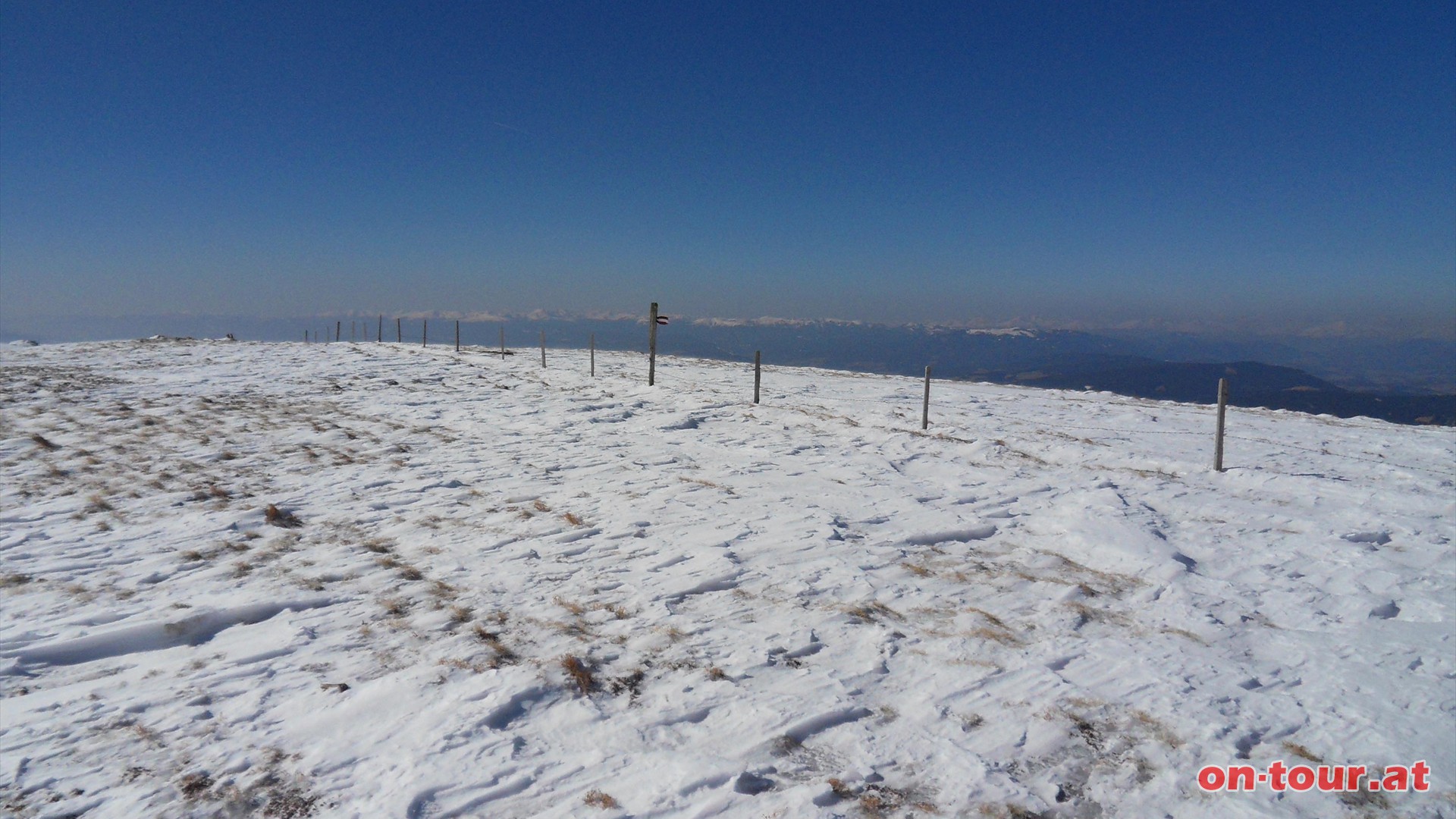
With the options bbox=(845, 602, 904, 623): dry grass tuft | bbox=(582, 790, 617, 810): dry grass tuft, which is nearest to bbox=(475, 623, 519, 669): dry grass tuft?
bbox=(582, 790, 617, 810): dry grass tuft

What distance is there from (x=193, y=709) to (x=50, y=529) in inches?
224

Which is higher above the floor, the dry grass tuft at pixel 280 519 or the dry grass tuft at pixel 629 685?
the dry grass tuft at pixel 280 519

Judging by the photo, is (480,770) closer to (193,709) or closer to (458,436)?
(193,709)

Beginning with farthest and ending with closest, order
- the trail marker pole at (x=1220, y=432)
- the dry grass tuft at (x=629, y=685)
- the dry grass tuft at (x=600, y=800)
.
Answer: the trail marker pole at (x=1220, y=432) < the dry grass tuft at (x=629, y=685) < the dry grass tuft at (x=600, y=800)

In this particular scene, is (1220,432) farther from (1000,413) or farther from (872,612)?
(872,612)

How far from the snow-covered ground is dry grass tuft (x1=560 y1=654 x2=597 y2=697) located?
0.05 metres

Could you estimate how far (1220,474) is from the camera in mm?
11547

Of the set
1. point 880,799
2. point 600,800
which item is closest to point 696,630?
point 600,800

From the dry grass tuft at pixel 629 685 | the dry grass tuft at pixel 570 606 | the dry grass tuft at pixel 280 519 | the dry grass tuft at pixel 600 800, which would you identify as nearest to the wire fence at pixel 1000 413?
the dry grass tuft at pixel 570 606

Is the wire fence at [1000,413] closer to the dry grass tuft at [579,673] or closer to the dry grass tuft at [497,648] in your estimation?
the dry grass tuft at [579,673]

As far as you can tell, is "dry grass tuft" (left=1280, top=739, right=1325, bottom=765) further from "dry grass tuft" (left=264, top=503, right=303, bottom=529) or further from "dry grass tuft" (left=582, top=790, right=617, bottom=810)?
"dry grass tuft" (left=264, top=503, right=303, bottom=529)

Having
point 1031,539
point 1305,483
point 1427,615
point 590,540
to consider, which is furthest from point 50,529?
point 1305,483

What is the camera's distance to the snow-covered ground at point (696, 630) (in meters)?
3.79

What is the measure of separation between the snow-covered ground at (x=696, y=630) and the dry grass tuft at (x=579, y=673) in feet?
0.17
